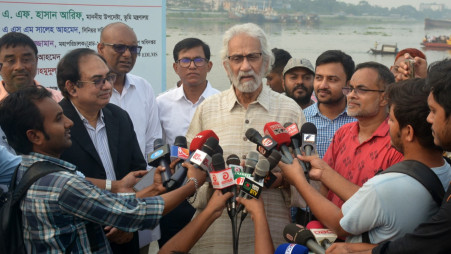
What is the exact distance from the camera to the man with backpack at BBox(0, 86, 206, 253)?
2424 mm

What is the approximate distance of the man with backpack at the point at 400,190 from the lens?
2.21m

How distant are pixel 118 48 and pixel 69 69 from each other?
121cm

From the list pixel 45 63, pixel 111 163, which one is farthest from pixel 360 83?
pixel 45 63

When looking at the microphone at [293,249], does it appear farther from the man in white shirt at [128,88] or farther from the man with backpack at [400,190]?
the man in white shirt at [128,88]

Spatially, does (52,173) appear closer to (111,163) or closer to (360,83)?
(111,163)

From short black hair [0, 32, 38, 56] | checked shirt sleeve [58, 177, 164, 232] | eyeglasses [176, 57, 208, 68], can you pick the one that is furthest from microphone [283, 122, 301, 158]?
short black hair [0, 32, 38, 56]

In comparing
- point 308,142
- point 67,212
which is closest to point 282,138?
point 308,142

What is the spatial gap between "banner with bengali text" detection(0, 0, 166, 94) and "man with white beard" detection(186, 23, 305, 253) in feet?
9.67

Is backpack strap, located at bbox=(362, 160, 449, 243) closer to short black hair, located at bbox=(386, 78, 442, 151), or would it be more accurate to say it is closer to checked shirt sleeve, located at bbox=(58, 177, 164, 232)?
short black hair, located at bbox=(386, 78, 442, 151)

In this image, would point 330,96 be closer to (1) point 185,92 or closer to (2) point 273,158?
(1) point 185,92

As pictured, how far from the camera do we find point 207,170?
2832 millimetres

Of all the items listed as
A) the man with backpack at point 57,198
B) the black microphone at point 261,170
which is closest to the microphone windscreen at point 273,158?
the black microphone at point 261,170

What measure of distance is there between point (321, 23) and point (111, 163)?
27.3 feet

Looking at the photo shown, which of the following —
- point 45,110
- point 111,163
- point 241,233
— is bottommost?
point 241,233
